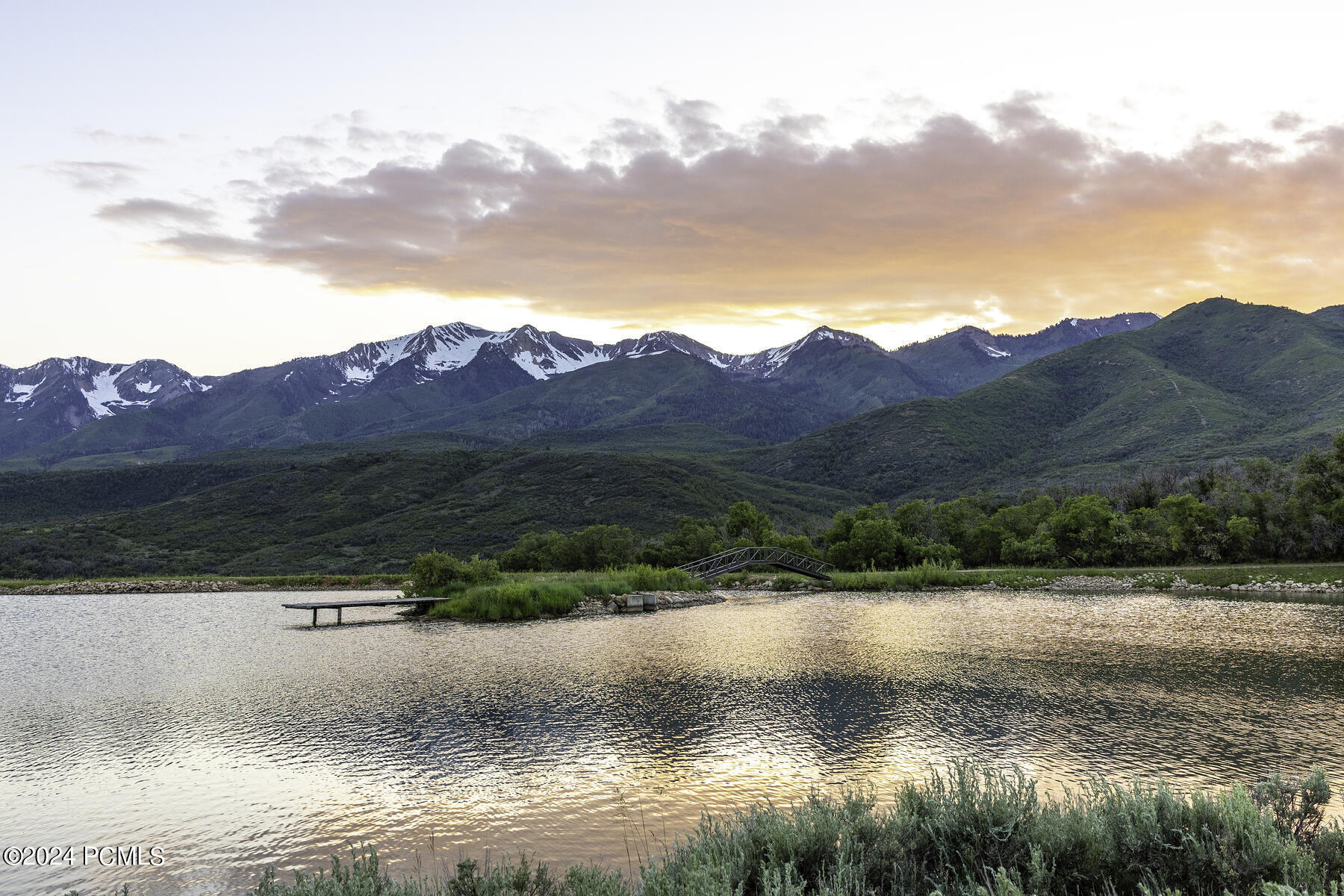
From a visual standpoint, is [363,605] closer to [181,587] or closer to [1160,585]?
[181,587]

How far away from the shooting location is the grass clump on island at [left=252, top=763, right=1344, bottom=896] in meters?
8.09

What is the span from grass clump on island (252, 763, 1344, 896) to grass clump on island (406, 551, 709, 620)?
122ft

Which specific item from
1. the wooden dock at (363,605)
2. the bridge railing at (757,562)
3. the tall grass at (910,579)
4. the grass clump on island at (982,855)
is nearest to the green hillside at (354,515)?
the bridge railing at (757,562)

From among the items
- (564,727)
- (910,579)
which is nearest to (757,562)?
(910,579)

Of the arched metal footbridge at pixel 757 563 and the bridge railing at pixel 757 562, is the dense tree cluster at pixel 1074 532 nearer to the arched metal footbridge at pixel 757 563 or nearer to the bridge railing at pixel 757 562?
the bridge railing at pixel 757 562

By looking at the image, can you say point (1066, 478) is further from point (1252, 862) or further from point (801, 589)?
point (1252, 862)

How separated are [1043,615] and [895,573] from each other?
22885 millimetres

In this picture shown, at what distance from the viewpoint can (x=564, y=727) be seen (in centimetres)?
1966

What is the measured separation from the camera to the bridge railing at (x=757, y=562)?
2623 inches

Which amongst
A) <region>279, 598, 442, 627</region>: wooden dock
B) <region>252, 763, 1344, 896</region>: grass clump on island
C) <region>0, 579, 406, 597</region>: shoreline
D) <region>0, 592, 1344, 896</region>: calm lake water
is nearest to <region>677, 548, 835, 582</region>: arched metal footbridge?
<region>279, 598, 442, 627</region>: wooden dock

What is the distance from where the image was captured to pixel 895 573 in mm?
65250

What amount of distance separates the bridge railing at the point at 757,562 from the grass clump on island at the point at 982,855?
183ft

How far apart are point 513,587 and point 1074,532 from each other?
54.7 m

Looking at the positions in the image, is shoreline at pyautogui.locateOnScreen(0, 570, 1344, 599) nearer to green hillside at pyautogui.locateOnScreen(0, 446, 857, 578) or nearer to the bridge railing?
the bridge railing
